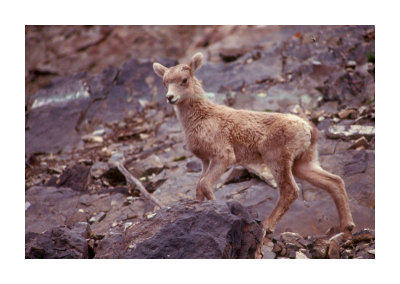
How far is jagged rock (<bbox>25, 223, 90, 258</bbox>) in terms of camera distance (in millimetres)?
7273

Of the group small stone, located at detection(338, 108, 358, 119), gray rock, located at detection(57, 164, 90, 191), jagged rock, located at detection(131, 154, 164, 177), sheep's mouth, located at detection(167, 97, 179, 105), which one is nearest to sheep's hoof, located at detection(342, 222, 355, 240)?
small stone, located at detection(338, 108, 358, 119)

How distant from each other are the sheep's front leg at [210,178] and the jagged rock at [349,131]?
10.3 ft

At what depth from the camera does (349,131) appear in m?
9.99

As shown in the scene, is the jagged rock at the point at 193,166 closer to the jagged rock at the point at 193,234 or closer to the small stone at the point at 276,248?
the small stone at the point at 276,248

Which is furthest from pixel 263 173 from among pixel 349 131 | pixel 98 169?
pixel 98 169

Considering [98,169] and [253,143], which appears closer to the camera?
[253,143]

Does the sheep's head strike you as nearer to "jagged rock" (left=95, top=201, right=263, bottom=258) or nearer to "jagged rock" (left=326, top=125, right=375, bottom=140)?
"jagged rock" (left=95, top=201, right=263, bottom=258)

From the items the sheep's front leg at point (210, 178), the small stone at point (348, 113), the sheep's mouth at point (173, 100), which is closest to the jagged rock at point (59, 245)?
the sheep's front leg at point (210, 178)

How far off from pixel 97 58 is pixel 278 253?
31.3ft

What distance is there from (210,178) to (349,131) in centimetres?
369

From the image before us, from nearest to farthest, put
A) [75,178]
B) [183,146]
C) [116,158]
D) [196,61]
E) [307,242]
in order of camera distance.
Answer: [307,242] < [196,61] < [75,178] < [116,158] < [183,146]

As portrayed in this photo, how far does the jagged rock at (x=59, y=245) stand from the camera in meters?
7.27

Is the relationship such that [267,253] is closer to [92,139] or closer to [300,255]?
[300,255]

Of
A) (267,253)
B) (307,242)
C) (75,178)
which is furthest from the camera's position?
(75,178)
